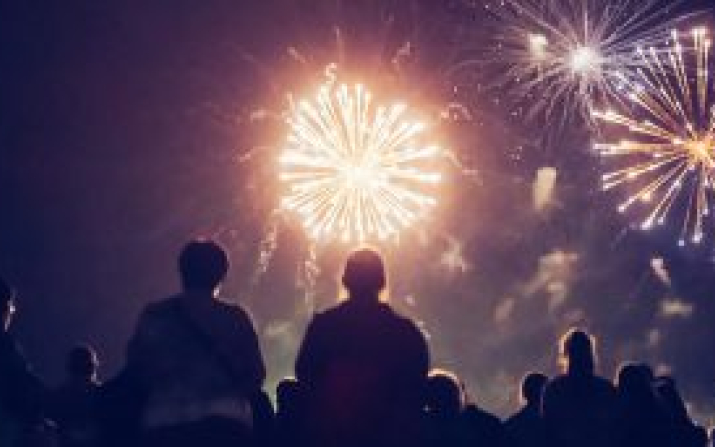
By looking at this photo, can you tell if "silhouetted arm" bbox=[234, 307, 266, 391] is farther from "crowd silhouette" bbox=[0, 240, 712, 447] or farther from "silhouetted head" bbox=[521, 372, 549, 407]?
"silhouetted head" bbox=[521, 372, 549, 407]

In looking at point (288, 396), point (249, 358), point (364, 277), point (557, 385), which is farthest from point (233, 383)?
point (557, 385)

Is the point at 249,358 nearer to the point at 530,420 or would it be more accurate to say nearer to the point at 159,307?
the point at 159,307

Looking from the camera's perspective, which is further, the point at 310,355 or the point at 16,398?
the point at 16,398

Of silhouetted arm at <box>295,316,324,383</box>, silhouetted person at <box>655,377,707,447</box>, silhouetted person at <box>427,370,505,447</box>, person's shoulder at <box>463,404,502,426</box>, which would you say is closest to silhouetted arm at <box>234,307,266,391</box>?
silhouetted arm at <box>295,316,324,383</box>

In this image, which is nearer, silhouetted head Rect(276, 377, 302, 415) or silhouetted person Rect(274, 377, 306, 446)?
silhouetted person Rect(274, 377, 306, 446)

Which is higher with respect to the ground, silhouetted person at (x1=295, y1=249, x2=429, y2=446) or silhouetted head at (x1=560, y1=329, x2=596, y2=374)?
silhouetted head at (x1=560, y1=329, x2=596, y2=374)

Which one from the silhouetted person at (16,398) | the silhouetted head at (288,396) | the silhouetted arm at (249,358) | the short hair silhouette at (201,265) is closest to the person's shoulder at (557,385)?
the silhouetted head at (288,396)

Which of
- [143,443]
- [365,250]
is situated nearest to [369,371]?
[365,250]
